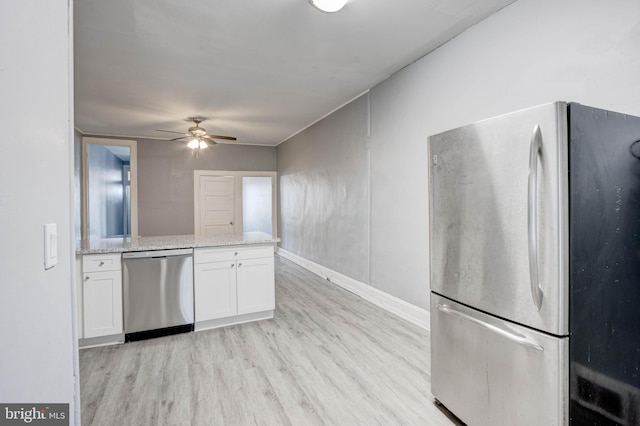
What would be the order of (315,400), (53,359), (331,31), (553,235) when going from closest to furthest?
(53,359) → (553,235) → (315,400) → (331,31)

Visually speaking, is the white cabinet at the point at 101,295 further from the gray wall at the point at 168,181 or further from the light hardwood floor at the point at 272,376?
the gray wall at the point at 168,181

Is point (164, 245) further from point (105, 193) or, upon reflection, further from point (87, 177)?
point (105, 193)

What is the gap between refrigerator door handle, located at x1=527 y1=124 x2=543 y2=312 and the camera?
1271 millimetres

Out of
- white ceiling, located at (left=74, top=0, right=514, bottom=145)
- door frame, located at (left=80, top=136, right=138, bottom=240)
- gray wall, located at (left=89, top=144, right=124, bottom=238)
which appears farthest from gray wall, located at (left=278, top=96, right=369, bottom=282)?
gray wall, located at (left=89, top=144, right=124, bottom=238)

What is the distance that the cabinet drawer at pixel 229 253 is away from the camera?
9.80 ft

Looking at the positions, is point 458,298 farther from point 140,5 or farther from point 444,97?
point 140,5

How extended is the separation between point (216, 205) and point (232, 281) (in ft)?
14.1

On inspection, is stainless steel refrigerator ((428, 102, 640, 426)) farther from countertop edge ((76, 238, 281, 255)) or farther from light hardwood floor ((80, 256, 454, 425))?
countertop edge ((76, 238, 281, 255))

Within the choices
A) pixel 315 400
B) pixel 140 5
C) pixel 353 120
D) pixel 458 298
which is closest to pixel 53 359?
pixel 315 400

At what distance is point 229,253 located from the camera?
3.11m

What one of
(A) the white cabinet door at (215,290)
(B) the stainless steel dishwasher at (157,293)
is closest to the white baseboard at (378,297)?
(A) the white cabinet door at (215,290)

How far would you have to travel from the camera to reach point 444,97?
2.77 meters

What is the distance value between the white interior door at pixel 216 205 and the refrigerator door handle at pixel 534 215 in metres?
6.36

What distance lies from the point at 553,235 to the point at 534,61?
1.48m
